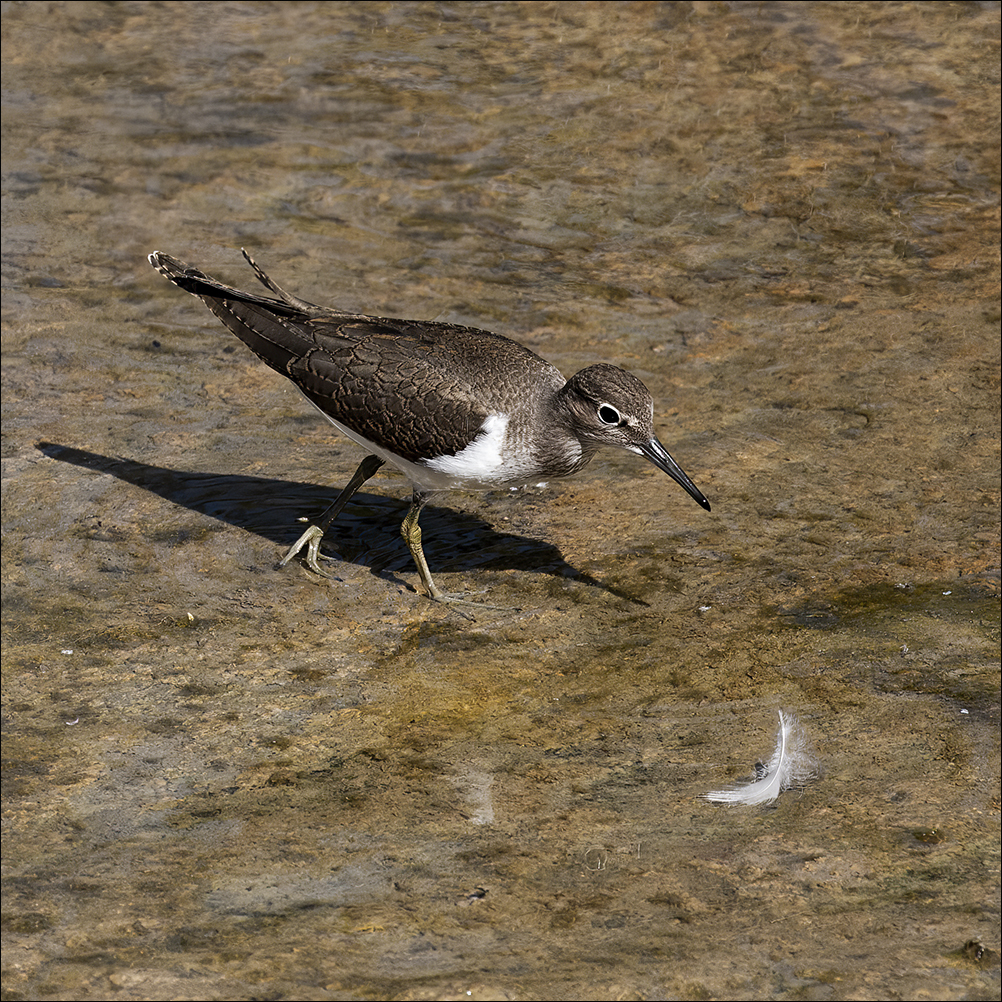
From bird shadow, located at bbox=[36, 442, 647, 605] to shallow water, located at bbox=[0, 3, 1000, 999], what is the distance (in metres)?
0.03

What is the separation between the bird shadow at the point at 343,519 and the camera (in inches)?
291

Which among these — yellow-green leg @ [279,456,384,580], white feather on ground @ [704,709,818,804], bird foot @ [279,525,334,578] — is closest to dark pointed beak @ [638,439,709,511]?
white feather on ground @ [704,709,818,804]

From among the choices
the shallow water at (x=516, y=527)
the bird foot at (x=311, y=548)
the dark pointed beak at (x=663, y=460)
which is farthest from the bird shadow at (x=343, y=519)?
the dark pointed beak at (x=663, y=460)

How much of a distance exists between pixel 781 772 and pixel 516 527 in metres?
2.72

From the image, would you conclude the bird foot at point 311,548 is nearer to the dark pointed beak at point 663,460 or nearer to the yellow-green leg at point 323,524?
the yellow-green leg at point 323,524

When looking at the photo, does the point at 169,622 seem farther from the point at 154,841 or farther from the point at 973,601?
the point at 973,601

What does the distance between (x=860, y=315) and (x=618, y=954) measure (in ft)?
21.5

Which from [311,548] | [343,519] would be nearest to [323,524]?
[311,548]

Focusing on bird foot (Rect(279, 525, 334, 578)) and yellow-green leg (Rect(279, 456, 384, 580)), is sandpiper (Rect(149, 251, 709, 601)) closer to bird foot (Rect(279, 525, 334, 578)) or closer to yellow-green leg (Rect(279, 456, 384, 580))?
yellow-green leg (Rect(279, 456, 384, 580))

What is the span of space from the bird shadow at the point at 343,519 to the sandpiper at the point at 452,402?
1.66ft

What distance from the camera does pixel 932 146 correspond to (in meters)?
11.6

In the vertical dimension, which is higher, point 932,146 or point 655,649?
point 932,146

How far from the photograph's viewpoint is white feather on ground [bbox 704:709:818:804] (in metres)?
5.36

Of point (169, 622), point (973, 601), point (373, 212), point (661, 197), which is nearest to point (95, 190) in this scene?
point (373, 212)
